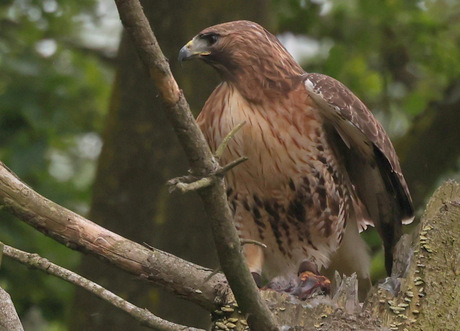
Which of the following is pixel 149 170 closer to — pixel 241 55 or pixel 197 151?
pixel 241 55

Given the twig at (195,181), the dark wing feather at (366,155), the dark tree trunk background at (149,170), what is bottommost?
the dark tree trunk background at (149,170)

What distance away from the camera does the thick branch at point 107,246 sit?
3.47 m

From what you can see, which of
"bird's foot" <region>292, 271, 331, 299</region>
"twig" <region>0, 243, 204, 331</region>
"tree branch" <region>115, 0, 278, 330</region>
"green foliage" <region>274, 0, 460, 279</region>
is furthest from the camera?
"green foliage" <region>274, 0, 460, 279</region>

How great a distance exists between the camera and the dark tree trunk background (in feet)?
21.1

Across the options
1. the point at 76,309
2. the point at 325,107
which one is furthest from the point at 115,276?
the point at 325,107

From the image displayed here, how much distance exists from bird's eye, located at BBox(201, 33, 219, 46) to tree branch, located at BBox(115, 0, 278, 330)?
6.21 ft

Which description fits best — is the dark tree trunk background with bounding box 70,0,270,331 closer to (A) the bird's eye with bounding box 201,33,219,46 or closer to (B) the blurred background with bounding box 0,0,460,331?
(B) the blurred background with bounding box 0,0,460,331

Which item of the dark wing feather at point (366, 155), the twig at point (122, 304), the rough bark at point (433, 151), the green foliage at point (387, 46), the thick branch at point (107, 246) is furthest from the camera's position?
the green foliage at point (387, 46)

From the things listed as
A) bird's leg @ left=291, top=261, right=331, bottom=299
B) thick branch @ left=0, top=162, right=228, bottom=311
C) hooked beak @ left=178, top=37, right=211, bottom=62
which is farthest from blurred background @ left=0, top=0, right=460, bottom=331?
thick branch @ left=0, top=162, right=228, bottom=311

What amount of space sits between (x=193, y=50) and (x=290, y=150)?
0.69 metres

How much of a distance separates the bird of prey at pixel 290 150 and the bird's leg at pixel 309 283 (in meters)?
0.01

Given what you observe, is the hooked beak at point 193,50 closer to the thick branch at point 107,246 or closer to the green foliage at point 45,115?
the thick branch at point 107,246

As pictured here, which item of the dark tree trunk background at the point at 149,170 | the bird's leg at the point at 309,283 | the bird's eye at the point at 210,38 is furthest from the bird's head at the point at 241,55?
the dark tree trunk background at the point at 149,170

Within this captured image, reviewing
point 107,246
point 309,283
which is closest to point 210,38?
point 309,283
